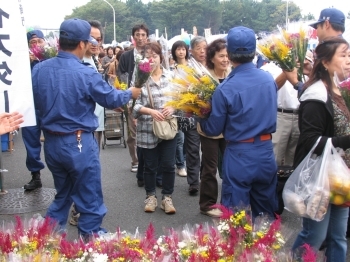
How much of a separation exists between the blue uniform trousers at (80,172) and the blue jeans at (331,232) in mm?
1683

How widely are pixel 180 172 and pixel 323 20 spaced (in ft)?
10.4

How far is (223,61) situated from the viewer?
4688 millimetres

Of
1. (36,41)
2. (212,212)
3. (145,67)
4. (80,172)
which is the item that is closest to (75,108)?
(80,172)

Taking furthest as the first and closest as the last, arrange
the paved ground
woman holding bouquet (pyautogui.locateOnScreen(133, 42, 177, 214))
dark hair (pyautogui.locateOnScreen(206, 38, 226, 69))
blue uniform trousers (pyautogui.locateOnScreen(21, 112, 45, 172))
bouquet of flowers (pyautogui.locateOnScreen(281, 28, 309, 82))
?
blue uniform trousers (pyautogui.locateOnScreen(21, 112, 45, 172))
woman holding bouquet (pyautogui.locateOnScreen(133, 42, 177, 214))
the paved ground
dark hair (pyautogui.locateOnScreen(206, 38, 226, 69))
bouquet of flowers (pyautogui.locateOnScreen(281, 28, 309, 82))

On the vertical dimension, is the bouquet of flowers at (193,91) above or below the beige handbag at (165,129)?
above

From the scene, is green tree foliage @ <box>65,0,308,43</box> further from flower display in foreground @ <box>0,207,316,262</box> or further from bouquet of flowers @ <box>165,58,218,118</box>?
flower display in foreground @ <box>0,207,316,262</box>

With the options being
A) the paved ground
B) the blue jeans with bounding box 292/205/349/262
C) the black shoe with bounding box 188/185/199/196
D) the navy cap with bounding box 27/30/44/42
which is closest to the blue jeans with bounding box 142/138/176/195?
the paved ground

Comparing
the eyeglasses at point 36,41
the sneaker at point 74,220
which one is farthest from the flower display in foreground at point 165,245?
the eyeglasses at point 36,41

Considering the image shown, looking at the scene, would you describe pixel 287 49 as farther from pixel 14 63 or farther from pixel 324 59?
pixel 14 63

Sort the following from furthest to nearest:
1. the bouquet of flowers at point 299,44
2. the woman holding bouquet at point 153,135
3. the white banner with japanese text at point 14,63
→ the woman holding bouquet at point 153,135
the bouquet of flowers at point 299,44
the white banner with japanese text at point 14,63

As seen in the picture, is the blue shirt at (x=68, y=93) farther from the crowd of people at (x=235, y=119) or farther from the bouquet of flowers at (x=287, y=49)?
the bouquet of flowers at (x=287, y=49)

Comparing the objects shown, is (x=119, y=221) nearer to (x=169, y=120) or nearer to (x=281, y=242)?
(x=169, y=120)

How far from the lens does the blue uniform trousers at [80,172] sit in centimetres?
362

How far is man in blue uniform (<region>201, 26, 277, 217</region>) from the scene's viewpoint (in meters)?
3.27
